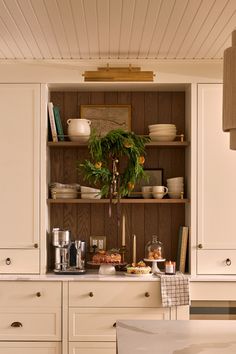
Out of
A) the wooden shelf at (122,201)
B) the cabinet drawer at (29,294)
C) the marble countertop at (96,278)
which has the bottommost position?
the cabinet drawer at (29,294)

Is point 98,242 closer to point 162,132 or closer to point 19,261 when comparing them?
point 19,261

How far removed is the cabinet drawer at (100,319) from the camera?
13.0 ft

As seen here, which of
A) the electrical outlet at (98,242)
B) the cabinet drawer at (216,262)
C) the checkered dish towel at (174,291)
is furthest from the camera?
the electrical outlet at (98,242)

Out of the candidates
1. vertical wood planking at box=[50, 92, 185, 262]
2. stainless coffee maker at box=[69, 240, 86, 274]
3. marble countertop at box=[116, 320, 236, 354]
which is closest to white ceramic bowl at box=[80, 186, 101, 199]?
vertical wood planking at box=[50, 92, 185, 262]

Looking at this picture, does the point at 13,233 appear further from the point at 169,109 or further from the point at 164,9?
the point at 164,9

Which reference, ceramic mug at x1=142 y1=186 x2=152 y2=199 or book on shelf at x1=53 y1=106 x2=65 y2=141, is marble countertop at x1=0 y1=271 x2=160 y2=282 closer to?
ceramic mug at x1=142 y1=186 x2=152 y2=199

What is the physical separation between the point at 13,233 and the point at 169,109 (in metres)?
1.52

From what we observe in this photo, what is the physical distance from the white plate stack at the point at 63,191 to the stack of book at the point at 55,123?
0.34 metres

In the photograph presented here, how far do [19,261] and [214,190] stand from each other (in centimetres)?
148

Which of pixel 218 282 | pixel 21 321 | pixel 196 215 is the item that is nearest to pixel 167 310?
pixel 218 282

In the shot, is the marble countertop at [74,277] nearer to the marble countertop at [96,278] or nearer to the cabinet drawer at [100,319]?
the marble countertop at [96,278]

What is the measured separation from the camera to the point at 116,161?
13.8ft

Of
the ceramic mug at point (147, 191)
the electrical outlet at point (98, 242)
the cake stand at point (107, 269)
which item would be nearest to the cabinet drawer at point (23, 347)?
the cake stand at point (107, 269)

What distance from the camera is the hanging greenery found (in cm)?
415
